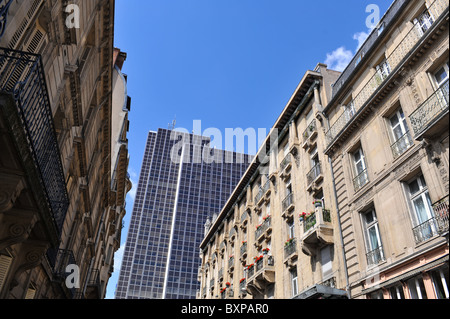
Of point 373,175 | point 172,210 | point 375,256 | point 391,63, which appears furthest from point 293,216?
point 172,210

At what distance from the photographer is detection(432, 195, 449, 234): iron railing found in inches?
409

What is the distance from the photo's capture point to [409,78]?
44.3 ft

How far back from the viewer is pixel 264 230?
2792cm

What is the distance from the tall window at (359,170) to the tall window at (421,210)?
2616mm

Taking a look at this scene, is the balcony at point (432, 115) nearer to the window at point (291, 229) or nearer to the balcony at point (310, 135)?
the balcony at point (310, 135)

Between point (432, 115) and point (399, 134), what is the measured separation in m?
2.54

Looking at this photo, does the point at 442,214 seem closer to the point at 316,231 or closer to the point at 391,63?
the point at 391,63

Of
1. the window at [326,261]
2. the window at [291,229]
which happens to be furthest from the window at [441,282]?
the window at [291,229]

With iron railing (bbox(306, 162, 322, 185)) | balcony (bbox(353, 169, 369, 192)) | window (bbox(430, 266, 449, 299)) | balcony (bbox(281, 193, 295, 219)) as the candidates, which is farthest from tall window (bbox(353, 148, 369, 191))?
balcony (bbox(281, 193, 295, 219))

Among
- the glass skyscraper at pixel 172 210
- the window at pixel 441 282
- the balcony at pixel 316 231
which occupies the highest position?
the glass skyscraper at pixel 172 210

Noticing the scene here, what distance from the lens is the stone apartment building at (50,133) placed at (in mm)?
7445

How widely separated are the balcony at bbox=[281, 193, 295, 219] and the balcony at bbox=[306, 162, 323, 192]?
7.83 ft

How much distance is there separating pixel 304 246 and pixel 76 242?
1309cm
